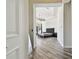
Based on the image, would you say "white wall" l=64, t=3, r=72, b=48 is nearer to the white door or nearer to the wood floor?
the wood floor

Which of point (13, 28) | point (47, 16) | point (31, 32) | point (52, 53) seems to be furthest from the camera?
point (47, 16)

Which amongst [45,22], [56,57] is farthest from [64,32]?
[45,22]

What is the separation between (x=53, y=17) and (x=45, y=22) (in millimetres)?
1495

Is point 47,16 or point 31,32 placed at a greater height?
point 47,16

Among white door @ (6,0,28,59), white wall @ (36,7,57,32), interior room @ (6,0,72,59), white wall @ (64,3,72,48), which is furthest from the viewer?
white wall @ (36,7,57,32)

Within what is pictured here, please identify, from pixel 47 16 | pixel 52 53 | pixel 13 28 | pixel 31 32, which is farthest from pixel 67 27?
pixel 47 16

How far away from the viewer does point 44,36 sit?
14.8 metres

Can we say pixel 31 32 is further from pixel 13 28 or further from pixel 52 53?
pixel 13 28

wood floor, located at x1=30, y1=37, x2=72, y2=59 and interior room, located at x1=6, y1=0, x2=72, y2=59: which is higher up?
interior room, located at x1=6, y1=0, x2=72, y2=59

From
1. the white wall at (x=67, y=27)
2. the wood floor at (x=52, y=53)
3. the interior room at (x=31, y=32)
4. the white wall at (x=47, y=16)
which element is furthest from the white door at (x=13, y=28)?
the white wall at (x=47, y=16)

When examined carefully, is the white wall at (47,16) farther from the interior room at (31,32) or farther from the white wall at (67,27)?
the white wall at (67,27)

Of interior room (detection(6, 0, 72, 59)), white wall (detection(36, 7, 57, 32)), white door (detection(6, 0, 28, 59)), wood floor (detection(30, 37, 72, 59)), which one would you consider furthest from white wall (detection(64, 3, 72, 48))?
white wall (detection(36, 7, 57, 32))
